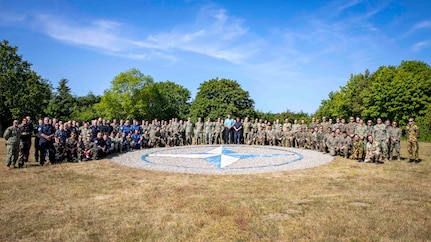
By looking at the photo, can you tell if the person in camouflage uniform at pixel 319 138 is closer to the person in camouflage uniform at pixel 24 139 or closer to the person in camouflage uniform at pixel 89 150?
the person in camouflage uniform at pixel 89 150

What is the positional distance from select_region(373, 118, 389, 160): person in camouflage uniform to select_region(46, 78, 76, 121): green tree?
49.5 meters

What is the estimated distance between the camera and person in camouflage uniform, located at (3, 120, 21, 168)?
39.8 feet

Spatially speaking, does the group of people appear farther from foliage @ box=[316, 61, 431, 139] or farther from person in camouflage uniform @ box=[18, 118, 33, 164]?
foliage @ box=[316, 61, 431, 139]

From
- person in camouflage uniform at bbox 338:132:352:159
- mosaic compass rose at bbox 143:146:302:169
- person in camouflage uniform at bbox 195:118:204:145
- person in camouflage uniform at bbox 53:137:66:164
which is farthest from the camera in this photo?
person in camouflage uniform at bbox 195:118:204:145

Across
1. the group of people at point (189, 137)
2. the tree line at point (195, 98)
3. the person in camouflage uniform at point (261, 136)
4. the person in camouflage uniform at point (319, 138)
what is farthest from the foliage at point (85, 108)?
the person in camouflage uniform at point (319, 138)

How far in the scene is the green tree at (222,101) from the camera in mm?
47031

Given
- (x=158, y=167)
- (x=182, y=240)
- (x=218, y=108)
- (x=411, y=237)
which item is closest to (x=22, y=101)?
(x=218, y=108)

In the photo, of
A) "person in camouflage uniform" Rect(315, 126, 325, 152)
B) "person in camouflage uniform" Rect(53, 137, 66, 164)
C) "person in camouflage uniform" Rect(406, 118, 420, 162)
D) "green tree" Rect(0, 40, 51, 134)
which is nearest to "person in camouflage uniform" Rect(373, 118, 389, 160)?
"person in camouflage uniform" Rect(406, 118, 420, 162)

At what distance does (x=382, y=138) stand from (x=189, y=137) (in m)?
12.0

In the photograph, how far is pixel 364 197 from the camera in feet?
26.2

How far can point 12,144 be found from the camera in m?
12.2

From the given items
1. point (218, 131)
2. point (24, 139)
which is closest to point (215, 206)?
point (24, 139)

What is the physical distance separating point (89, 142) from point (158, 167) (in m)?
4.50

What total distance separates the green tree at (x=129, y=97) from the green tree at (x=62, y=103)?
6.48 meters
